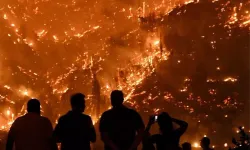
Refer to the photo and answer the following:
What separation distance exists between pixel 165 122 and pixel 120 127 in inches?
26.4

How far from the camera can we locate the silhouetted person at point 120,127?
17.1 feet

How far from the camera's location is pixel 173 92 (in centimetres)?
2423

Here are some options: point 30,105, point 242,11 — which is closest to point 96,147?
point 242,11

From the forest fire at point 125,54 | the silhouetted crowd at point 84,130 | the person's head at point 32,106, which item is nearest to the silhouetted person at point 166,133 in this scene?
the silhouetted crowd at point 84,130

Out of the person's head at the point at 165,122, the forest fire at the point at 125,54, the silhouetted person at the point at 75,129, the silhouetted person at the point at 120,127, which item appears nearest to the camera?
the silhouetted person at the point at 120,127

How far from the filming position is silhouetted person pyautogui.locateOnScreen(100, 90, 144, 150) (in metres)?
5.20

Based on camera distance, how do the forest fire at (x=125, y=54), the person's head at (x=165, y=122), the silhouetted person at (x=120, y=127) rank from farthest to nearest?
the forest fire at (x=125, y=54)
the person's head at (x=165, y=122)
the silhouetted person at (x=120, y=127)

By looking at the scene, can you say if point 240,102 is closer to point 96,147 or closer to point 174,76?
point 174,76

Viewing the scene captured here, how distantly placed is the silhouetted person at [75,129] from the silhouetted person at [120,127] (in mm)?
244

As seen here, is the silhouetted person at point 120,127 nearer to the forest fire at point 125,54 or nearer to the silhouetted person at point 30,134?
the silhouetted person at point 30,134

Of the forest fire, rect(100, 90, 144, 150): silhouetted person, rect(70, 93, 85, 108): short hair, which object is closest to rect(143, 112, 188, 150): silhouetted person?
rect(100, 90, 144, 150): silhouetted person

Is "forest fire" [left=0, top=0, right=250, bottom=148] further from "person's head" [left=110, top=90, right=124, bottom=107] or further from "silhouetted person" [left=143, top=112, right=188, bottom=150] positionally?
"person's head" [left=110, top=90, right=124, bottom=107]

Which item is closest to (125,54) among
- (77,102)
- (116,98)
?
(77,102)

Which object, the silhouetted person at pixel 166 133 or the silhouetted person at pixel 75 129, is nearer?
the silhouetted person at pixel 75 129
